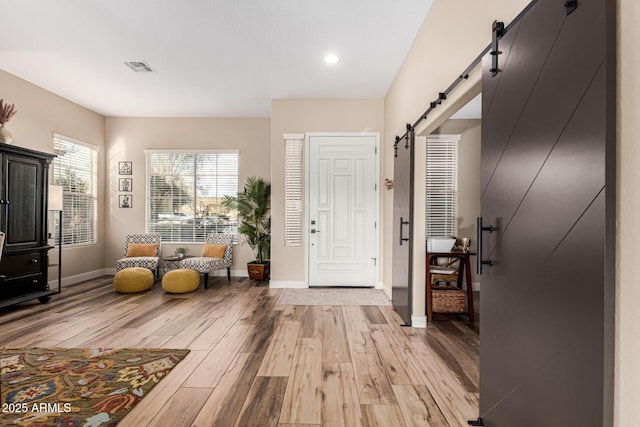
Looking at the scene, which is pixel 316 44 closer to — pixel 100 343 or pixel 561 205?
pixel 561 205

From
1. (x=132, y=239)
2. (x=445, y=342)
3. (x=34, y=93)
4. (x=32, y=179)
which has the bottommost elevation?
(x=445, y=342)

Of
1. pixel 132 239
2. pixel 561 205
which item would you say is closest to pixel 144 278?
pixel 132 239

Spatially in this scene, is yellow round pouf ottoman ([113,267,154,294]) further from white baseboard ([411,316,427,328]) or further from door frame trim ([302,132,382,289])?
white baseboard ([411,316,427,328])

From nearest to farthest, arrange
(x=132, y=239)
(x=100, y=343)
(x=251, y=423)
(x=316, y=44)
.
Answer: (x=251, y=423)
(x=100, y=343)
(x=316, y=44)
(x=132, y=239)

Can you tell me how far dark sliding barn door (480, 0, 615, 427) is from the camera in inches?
40.4

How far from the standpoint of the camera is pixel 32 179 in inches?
165

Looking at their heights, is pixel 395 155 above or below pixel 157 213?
above

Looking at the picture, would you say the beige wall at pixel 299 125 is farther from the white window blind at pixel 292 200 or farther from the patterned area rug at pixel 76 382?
the patterned area rug at pixel 76 382

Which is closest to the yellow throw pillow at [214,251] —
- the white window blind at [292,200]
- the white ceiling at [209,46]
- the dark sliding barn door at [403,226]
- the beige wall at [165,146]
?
the beige wall at [165,146]

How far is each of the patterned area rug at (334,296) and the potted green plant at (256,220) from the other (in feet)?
3.16

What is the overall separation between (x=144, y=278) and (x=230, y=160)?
2.56 m

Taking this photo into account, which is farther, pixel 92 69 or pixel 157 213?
pixel 157 213

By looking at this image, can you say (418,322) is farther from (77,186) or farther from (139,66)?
(77,186)

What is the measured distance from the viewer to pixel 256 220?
5.97m
